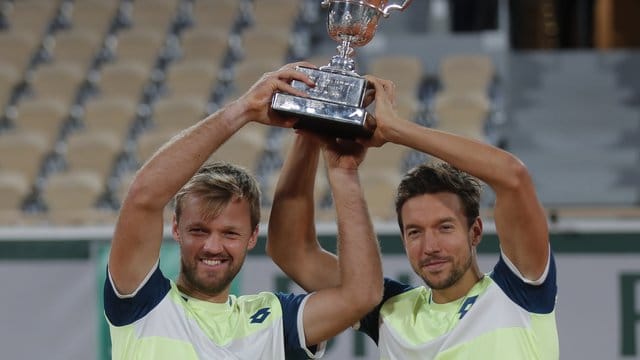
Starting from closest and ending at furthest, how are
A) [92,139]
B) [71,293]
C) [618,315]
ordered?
[618,315] < [71,293] < [92,139]

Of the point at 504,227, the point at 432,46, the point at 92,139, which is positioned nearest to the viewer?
the point at 504,227

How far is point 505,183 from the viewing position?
2.80m

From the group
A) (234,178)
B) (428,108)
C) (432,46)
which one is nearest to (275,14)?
(432,46)

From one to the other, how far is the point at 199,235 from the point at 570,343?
97.2 inches

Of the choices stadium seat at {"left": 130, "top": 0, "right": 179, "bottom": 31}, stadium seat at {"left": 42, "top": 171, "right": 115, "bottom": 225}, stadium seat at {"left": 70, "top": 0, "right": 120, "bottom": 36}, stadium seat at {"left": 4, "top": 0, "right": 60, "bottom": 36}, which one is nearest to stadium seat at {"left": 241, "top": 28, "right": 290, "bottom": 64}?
stadium seat at {"left": 130, "top": 0, "right": 179, "bottom": 31}

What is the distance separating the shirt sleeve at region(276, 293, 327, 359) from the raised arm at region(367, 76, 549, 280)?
1.72ft

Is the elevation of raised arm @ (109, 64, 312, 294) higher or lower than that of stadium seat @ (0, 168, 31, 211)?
higher

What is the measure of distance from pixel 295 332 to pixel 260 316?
0.10 metres

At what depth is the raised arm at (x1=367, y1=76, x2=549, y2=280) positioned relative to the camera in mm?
2801

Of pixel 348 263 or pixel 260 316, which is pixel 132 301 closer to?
pixel 260 316

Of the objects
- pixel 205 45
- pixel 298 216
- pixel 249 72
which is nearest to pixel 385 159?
pixel 249 72

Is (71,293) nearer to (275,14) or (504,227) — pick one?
(504,227)

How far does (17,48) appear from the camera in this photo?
11.0 metres

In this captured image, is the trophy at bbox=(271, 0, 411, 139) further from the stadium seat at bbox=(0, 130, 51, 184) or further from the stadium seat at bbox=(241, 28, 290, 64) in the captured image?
the stadium seat at bbox=(241, 28, 290, 64)
